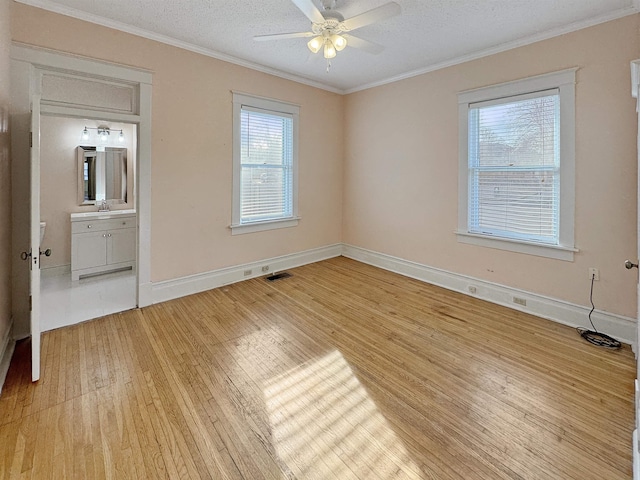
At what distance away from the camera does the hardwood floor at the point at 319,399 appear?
5.25 feet

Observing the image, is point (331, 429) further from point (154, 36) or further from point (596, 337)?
point (154, 36)

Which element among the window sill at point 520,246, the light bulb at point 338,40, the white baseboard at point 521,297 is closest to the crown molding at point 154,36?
the light bulb at point 338,40

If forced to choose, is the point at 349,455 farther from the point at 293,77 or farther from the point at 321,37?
the point at 293,77

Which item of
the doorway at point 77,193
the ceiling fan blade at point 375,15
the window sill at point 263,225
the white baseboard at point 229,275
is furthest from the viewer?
the window sill at point 263,225

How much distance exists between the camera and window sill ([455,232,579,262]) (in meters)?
3.20

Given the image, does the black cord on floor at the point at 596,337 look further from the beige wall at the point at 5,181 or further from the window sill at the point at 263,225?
the beige wall at the point at 5,181

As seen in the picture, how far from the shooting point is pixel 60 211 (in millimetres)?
4625

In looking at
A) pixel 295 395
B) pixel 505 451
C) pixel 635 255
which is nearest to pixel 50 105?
pixel 295 395

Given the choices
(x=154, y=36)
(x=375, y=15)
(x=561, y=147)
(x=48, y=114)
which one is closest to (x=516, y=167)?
(x=561, y=147)

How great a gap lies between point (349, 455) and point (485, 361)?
149 centimetres

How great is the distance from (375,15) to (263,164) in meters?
2.71

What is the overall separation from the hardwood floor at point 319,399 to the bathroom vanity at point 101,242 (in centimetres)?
175

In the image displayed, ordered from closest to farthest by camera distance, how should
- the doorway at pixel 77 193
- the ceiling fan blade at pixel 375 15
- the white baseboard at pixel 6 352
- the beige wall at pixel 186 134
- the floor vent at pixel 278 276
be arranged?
the ceiling fan blade at pixel 375 15
the white baseboard at pixel 6 352
the beige wall at pixel 186 134
the doorway at pixel 77 193
the floor vent at pixel 278 276

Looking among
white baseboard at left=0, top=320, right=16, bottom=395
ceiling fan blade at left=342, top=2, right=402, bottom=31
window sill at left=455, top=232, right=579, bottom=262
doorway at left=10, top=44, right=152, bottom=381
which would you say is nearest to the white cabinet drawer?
doorway at left=10, top=44, right=152, bottom=381
